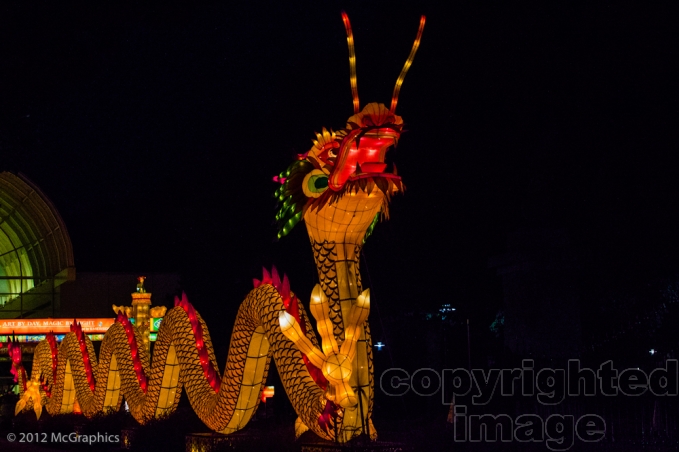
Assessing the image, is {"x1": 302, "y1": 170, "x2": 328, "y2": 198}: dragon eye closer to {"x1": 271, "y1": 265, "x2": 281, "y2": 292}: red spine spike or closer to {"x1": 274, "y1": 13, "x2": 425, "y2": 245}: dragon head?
{"x1": 274, "y1": 13, "x2": 425, "y2": 245}: dragon head

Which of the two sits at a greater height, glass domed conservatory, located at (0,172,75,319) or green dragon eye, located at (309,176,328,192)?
glass domed conservatory, located at (0,172,75,319)

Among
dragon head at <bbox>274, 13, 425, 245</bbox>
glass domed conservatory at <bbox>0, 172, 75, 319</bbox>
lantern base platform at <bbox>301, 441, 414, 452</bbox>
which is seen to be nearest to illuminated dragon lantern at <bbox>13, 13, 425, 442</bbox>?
dragon head at <bbox>274, 13, 425, 245</bbox>

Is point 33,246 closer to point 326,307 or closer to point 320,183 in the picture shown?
point 320,183

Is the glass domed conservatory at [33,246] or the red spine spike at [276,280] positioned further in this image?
the glass domed conservatory at [33,246]

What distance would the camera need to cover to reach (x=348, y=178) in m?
9.71

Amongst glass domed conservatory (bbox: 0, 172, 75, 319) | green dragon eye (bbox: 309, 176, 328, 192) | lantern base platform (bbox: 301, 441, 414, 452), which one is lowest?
lantern base platform (bbox: 301, 441, 414, 452)

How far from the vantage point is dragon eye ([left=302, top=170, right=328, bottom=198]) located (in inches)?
401

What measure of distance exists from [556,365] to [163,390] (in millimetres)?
6295

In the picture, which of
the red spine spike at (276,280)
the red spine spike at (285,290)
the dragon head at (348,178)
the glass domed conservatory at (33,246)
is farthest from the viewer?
the glass domed conservatory at (33,246)

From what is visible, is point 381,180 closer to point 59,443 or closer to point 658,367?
point 658,367

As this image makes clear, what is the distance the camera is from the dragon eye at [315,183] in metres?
10.2

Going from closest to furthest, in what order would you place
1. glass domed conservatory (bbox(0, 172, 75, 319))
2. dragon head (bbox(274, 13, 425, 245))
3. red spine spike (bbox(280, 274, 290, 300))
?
dragon head (bbox(274, 13, 425, 245)), red spine spike (bbox(280, 274, 290, 300)), glass domed conservatory (bbox(0, 172, 75, 319))

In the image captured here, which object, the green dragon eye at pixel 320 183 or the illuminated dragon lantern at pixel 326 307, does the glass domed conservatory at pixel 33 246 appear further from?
the green dragon eye at pixel 320 183

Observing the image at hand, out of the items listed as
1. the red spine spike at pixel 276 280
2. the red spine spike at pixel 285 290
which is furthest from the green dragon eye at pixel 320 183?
the red spine spike at pixel 276 280
